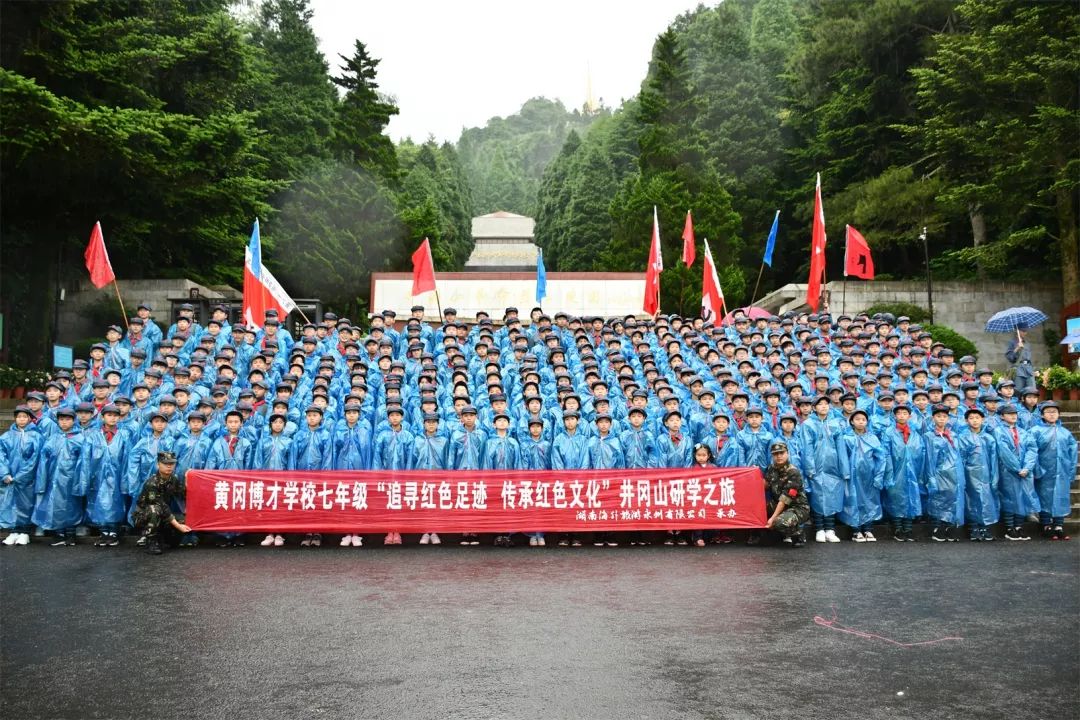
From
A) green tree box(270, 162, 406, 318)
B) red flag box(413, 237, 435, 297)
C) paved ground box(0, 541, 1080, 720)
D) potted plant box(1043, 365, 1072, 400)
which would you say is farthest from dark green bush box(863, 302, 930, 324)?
green tree box(270, 162, 406, 318)

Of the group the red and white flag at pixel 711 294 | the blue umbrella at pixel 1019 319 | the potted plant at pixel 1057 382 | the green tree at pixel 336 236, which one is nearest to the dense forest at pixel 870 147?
the blue umbrella at pixel 1019 319

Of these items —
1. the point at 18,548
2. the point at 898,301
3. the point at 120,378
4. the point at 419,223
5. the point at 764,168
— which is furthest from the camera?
the point at 764,168

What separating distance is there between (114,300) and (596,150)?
28969mm

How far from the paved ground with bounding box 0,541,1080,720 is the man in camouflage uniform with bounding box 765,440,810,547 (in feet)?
1.91

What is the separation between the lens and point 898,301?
75.2 ft

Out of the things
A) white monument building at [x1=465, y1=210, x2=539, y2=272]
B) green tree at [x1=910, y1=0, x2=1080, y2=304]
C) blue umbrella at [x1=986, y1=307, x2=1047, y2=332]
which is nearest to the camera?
blue umbrella at [x1=986, y1=307, x2=1047, y2=332]

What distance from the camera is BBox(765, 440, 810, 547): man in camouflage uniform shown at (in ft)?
29.5

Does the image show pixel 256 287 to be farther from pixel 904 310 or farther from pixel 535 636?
pixel 904 310

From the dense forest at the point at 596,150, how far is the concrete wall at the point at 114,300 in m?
A: 0.81

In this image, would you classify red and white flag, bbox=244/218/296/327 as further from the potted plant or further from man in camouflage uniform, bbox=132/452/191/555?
the potted plant

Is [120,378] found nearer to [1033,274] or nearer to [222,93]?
[222,93]

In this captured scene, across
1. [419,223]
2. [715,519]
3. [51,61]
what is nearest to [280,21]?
[419,223]

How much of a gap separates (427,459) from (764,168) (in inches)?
1058

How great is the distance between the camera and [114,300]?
71.9 ft
